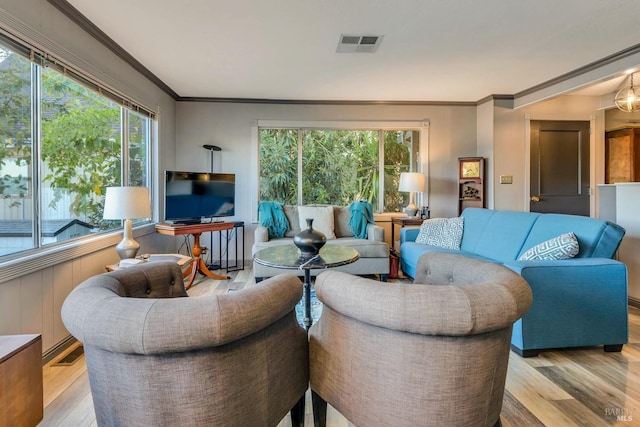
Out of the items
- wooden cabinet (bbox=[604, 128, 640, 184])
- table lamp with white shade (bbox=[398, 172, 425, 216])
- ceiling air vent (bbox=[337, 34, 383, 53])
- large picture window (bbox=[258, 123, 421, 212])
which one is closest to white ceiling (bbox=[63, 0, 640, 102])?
ceiling air vent (bbox=[337, 34, 383, 53])

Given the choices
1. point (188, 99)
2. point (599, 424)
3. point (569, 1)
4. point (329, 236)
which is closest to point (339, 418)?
point (599, 424)

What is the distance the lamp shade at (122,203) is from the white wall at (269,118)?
7.93 ft

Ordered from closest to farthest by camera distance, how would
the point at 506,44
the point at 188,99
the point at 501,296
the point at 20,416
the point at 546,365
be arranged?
1. the point at 501,296
2. the point at 20,416
3. the point at 546,365
4. the point at 506,44
5. the point at 188,99

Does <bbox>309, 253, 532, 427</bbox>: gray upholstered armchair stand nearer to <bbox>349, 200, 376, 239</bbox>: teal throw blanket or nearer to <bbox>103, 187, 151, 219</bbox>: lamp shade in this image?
<bbox>103, 187, 151, 219</bbox>: lamp shade

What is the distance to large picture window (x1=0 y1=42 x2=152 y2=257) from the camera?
193 centimetres

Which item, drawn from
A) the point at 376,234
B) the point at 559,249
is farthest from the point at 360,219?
the point at 559,249

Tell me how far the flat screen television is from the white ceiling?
1151 mm

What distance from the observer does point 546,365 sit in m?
2.09

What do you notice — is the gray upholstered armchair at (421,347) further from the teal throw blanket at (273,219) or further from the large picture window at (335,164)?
the large picture window at (335,164)

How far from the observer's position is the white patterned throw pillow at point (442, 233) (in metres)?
3.62

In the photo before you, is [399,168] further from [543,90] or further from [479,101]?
[543,90]

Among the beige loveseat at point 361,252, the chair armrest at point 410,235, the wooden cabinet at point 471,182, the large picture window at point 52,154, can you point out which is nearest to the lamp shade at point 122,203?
the large picture window at point 52,154

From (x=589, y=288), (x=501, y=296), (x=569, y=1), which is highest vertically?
(x=569, y=1)

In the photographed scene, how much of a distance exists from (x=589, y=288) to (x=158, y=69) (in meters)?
4.25
